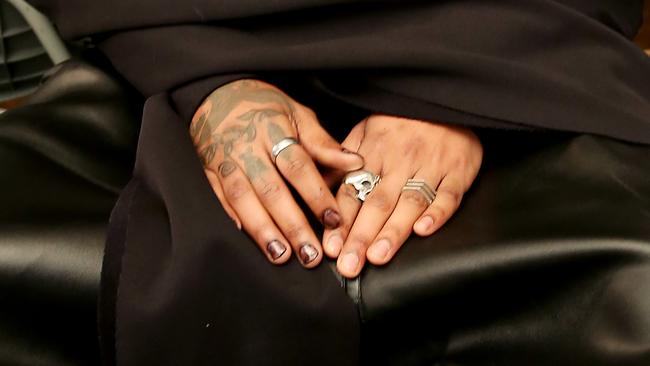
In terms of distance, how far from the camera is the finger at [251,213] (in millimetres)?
535

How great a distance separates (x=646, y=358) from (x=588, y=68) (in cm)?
33

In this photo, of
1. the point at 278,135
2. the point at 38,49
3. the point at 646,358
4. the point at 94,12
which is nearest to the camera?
the point at 646,358

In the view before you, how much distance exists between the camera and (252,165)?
594 mm

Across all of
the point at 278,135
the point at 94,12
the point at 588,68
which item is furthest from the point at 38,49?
the point at 588,68

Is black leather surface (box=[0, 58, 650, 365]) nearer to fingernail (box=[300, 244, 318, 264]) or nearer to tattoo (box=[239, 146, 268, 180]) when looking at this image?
fingernail (box=[300, 244, 318, 264])

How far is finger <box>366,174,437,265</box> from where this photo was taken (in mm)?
536

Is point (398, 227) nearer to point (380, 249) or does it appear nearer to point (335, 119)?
point (380, 249)

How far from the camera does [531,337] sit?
53 centimetres

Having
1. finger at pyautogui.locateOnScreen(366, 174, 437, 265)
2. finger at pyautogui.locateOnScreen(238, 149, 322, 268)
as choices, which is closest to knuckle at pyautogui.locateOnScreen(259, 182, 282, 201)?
finger at pyautogui.locateOnScreen(238, 149, 322, 268)

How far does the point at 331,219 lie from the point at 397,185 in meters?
0.08

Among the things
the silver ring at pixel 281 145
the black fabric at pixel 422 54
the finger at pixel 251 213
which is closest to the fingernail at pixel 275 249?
the finger at pixel 251 213

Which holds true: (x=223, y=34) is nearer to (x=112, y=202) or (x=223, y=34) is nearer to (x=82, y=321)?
(x=112, y=202)

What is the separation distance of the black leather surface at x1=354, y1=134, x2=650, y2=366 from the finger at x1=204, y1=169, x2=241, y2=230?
0.43 feet

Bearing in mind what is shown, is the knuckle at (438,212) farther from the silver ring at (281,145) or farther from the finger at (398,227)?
the silver ring at (281,145)
